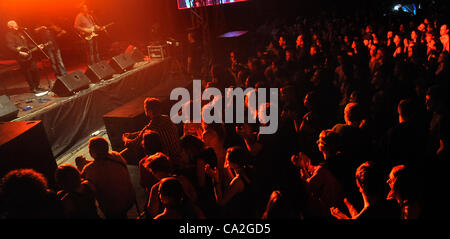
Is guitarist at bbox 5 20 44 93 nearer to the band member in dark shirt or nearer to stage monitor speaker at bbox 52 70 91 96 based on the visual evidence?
the band member in dark shirt

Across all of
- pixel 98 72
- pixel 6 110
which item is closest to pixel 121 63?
pixel 98 72

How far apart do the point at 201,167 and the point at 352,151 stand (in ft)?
4.02

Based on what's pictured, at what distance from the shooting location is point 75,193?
6.63 ft

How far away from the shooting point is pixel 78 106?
5426 millimetres

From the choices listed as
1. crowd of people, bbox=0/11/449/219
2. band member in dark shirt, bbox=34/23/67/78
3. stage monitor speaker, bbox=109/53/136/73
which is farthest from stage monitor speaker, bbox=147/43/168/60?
crowd of people, bbox=0/11/449/219

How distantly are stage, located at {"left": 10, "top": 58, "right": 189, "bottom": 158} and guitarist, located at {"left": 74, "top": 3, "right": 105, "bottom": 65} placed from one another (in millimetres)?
1166

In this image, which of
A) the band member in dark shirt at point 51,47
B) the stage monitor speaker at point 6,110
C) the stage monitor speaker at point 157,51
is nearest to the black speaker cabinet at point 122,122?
the stage monitor speaker at point 6,110

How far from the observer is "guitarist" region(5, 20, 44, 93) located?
5770mm

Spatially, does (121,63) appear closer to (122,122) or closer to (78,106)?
(78,106)

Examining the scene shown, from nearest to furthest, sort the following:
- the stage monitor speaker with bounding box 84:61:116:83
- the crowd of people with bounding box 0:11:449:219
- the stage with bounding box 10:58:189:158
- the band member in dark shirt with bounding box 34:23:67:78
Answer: the crowd of people with bounding box 0:11:449:219 < the stage with bounding box 10:58:189:158 < the band member in dark shirt with bounding box 34:23:67:78 < the stage monitor speaker with bounding box 84:61:116:83

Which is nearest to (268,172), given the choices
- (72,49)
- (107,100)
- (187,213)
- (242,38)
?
(187,213)

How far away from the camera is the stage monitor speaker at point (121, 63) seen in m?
7.20

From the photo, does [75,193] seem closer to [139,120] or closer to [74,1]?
[139,120]

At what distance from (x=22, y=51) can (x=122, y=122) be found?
3.55 m
